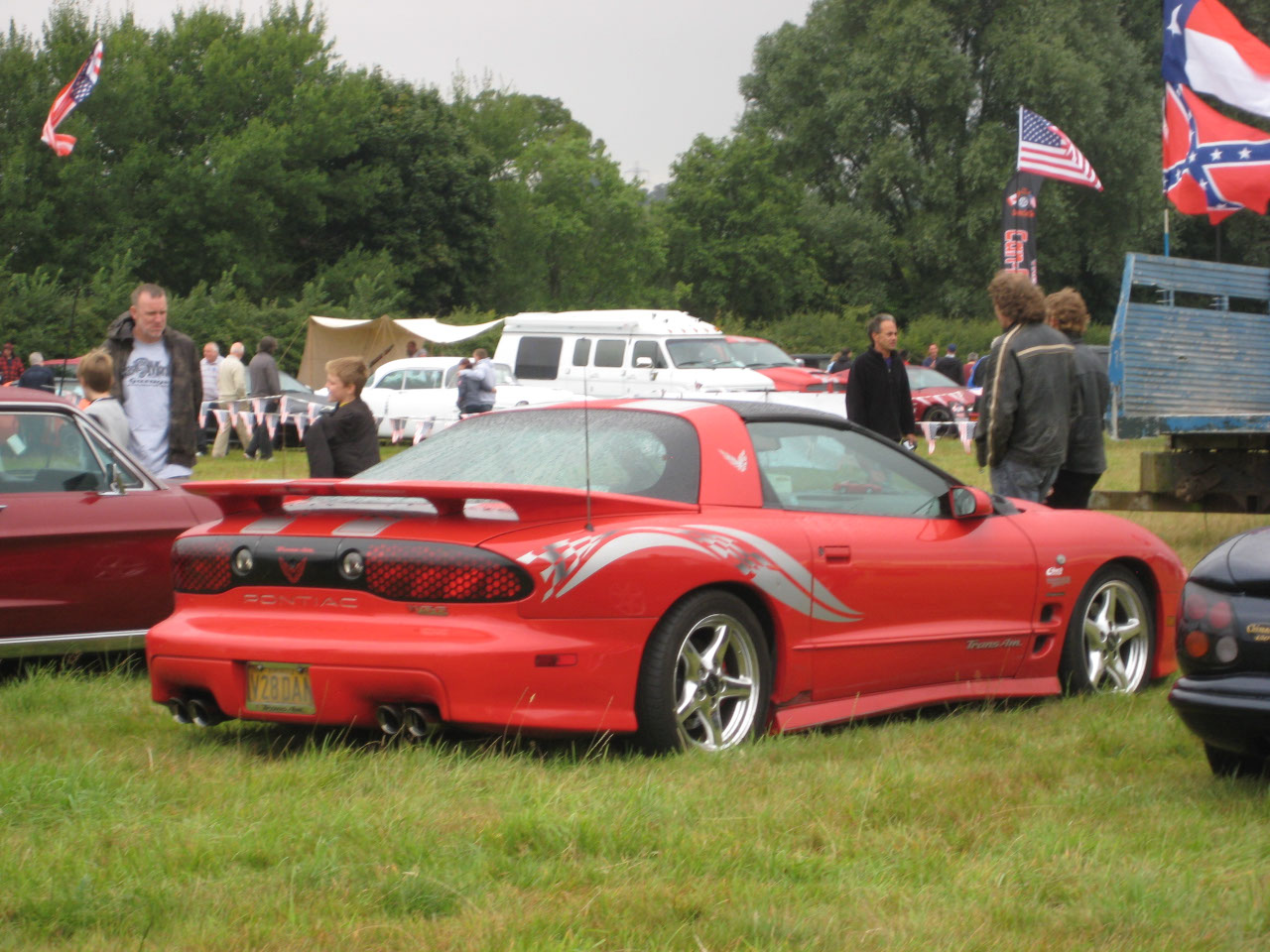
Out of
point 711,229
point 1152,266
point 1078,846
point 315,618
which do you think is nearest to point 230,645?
point 315,618

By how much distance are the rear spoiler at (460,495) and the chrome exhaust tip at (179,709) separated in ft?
2.21

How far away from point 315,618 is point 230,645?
1.01 feet

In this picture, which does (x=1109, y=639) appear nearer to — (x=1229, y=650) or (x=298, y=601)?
(x=1229, y=650)

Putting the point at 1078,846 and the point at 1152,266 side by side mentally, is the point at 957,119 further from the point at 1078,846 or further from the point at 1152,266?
the point at 1078,846

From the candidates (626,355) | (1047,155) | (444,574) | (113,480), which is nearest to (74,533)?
(113,480)

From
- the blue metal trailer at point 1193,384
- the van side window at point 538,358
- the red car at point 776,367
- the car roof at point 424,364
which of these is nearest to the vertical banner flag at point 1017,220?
the red car at point 776,367

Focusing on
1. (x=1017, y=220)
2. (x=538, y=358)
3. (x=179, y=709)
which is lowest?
(x=179, y=709)

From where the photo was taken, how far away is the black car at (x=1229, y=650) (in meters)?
4.37

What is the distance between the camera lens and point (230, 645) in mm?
4961

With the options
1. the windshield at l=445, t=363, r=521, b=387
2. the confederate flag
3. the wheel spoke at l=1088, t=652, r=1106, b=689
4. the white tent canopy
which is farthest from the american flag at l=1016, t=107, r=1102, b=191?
the wheel spoke at l=1088, t=652, r=1106, b=689

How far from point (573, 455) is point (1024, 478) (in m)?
3.24

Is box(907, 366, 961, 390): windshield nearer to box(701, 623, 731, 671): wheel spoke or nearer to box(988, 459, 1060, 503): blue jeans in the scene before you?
box(988, 459, 1060, 503): blue jeans

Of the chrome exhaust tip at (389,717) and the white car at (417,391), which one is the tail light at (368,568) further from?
the white car at (417,391)

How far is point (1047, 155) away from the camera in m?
23.0
